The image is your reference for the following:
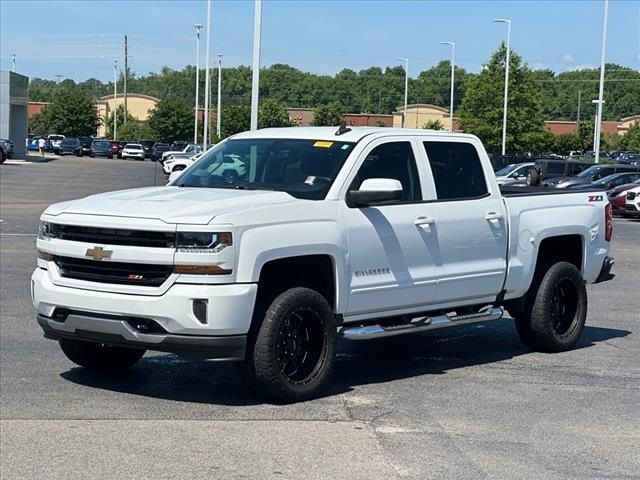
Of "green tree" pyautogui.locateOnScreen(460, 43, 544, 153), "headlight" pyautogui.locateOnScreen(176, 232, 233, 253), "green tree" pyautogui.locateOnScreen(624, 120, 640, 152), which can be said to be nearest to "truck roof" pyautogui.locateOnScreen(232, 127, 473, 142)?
"headlight" pyautogui.locateOnScreen(176, 232, 233, 253)

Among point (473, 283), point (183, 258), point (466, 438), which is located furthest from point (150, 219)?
point (473, 283)

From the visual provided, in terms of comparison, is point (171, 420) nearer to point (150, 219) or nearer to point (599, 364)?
point (150, 219)

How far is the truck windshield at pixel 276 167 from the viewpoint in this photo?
7.88 m

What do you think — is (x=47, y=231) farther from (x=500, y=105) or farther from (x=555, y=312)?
(x=500, y=105)

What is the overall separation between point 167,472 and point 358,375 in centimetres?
300

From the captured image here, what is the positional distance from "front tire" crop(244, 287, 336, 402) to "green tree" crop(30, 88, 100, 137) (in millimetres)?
110402

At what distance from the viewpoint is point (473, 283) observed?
8703 millimetres

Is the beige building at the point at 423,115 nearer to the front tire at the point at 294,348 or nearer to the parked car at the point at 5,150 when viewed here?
the parked car at the point at 5,150

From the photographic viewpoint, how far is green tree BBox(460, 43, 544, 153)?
67.6 m

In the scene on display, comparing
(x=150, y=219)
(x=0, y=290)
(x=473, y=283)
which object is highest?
(x=150, y=219)

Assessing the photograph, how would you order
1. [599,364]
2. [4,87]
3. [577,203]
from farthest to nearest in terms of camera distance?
[4,87]
[577,203]
[599,364]

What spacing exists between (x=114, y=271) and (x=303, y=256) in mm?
1331

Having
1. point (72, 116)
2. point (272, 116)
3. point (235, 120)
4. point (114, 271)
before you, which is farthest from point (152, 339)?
point (72, 116)

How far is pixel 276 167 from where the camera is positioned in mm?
8156
